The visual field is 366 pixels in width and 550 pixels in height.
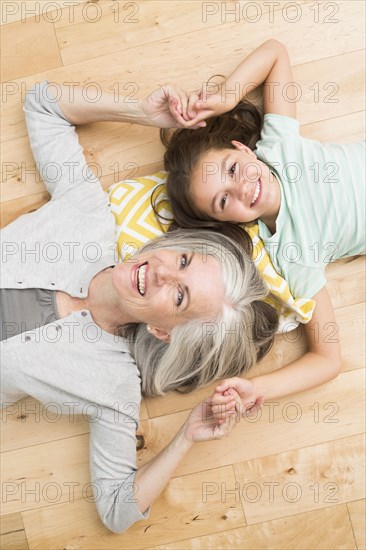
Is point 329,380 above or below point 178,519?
above

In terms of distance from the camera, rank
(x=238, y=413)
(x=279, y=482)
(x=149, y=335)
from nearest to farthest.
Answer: (x=238, y=413) < (x=149, y=335) < (x=279, y=482)

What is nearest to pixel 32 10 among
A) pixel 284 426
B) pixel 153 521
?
pixel 284 426

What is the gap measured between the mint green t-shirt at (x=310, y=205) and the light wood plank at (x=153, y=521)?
2.03ft

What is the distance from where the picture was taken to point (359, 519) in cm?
161

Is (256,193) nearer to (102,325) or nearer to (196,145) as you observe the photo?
(196,145)

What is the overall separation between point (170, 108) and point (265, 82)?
0.31 metres

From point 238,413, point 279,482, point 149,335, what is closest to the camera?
point 238,413

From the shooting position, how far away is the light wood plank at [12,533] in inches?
63.7

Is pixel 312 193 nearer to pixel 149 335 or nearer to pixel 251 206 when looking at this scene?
pixel 251 206

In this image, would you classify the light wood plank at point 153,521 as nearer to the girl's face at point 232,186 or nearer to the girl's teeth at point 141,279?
the girl's teeth at point 141,279

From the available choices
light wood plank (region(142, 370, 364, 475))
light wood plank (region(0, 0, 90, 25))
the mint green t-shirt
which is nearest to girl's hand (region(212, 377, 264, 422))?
light wood plank (region(142, 370, 364, 475))

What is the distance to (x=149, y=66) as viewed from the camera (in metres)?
1.69

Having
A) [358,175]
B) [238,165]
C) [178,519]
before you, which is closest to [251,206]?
[238,165]

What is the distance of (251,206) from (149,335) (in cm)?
44
